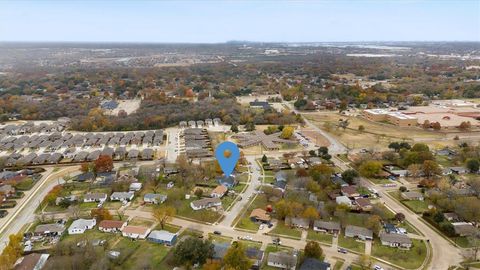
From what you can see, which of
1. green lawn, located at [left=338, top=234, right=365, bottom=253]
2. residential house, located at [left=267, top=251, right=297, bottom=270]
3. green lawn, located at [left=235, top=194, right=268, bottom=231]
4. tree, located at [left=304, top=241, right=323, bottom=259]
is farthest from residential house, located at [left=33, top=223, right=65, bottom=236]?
green lawn, located at [left=338, top=234, right=365, bottom=253]

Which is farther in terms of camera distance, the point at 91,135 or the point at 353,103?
the point at 353,103

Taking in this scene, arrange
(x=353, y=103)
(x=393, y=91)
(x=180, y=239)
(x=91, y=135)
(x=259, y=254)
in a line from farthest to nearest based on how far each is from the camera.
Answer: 1. (x=393, y=91)
2. (x=353, y=103)
3. (x=91, y=135)
4. (x=180, y=239)
5. (x=259, y=254)

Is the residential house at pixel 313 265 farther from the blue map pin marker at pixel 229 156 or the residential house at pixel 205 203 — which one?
the blue map pin marker at pixel 229 156

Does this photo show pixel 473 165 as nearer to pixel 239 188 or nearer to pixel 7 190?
pixel 239 188

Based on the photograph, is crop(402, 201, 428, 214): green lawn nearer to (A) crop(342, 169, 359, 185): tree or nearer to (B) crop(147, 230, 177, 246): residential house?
(A) crop(342, 169, 359, 185): tree

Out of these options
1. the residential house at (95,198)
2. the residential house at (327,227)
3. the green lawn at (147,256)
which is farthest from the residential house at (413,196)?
the residential house at (95,198)

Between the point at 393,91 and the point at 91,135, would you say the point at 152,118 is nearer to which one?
the point at 91,135

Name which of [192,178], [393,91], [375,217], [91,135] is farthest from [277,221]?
[393,91]
